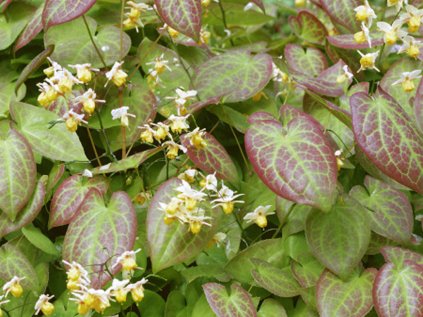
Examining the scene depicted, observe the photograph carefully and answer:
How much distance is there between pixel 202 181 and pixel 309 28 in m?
0.75

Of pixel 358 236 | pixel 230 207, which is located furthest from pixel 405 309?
pixel 230 207

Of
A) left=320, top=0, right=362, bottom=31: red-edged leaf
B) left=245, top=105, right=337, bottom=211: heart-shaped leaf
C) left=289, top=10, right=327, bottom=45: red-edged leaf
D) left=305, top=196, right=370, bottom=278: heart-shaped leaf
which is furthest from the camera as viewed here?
left=289, top=10, right=327, bottom=45: red-edged leaf

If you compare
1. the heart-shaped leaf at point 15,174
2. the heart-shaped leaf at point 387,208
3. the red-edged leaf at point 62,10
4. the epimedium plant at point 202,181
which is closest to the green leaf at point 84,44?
the epimedium plant at point 202,181

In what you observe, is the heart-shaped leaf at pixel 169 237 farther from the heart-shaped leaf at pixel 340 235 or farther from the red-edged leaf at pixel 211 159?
the heart-shaped leaf at pixel 340 235

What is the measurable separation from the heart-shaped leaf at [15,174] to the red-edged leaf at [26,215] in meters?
0.02

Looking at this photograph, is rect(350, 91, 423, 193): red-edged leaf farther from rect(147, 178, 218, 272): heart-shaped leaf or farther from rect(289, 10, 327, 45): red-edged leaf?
rect(289, 10, 327, 45): red-edged leaf

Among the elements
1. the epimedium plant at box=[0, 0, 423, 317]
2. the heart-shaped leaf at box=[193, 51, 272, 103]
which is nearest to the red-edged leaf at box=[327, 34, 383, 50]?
the epimedium plant at box=[0, 0, 423, 317]

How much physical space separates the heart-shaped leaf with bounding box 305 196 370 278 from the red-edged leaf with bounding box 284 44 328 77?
503mm

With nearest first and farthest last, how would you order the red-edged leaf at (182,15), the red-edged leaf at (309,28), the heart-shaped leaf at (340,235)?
the heart-shaped leaf at (340,235) → the red-edged leaf at (182,15) → the red-edged leaf at (309,28)

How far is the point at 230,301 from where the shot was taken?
136 centimetres

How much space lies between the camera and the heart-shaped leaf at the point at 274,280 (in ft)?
4.55

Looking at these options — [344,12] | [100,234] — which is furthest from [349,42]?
[100,234]

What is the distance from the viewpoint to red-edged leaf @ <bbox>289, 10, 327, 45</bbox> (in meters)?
1.97

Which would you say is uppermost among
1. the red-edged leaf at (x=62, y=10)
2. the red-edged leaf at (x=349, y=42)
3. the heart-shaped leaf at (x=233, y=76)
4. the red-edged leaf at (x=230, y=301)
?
the red-edged leaf at (x=62, y=10)
